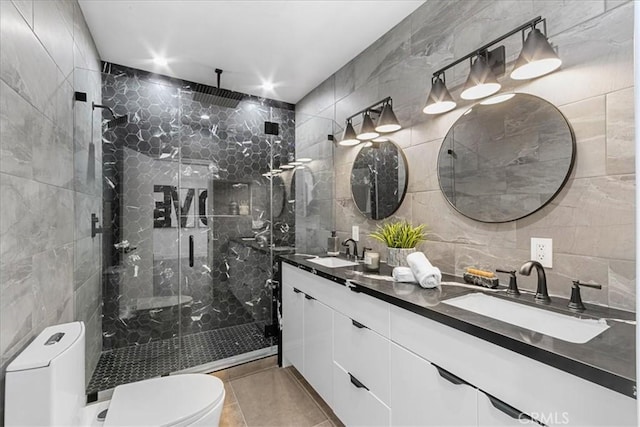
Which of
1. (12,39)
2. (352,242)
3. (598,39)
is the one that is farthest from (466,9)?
(12,39)

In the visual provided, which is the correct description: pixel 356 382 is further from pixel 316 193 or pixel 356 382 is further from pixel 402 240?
pixel 316 193

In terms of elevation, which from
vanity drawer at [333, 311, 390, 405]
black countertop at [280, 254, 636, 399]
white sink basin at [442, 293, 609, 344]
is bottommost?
vanity drawer at [333, 311, 390, 405]

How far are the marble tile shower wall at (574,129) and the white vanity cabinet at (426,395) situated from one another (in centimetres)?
64

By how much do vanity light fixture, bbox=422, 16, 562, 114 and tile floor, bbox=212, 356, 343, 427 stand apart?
1965mm

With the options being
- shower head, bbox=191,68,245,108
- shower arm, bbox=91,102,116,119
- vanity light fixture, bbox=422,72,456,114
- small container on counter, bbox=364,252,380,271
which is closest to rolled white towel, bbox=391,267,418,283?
small container on counter, bbox=364,252,380,271

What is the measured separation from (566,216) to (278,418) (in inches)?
73.5

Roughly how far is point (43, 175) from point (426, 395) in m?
1.88

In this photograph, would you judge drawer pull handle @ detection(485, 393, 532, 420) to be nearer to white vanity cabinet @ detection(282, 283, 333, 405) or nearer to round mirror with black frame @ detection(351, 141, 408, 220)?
white vanity cabinet @ detection(282, 283, 333, 405)

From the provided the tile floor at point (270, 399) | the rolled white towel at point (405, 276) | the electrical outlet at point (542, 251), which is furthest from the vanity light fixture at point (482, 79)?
the tile floor at point (270, 399)

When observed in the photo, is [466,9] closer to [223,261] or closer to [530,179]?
[530,179]

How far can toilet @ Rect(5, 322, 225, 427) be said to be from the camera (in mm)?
913

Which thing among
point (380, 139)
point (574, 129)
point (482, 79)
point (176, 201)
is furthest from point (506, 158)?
point (176, 201)

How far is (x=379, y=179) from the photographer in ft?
7.34

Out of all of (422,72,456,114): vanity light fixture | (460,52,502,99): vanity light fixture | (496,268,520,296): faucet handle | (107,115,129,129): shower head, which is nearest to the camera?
(496,268,520,296): faucet handle
